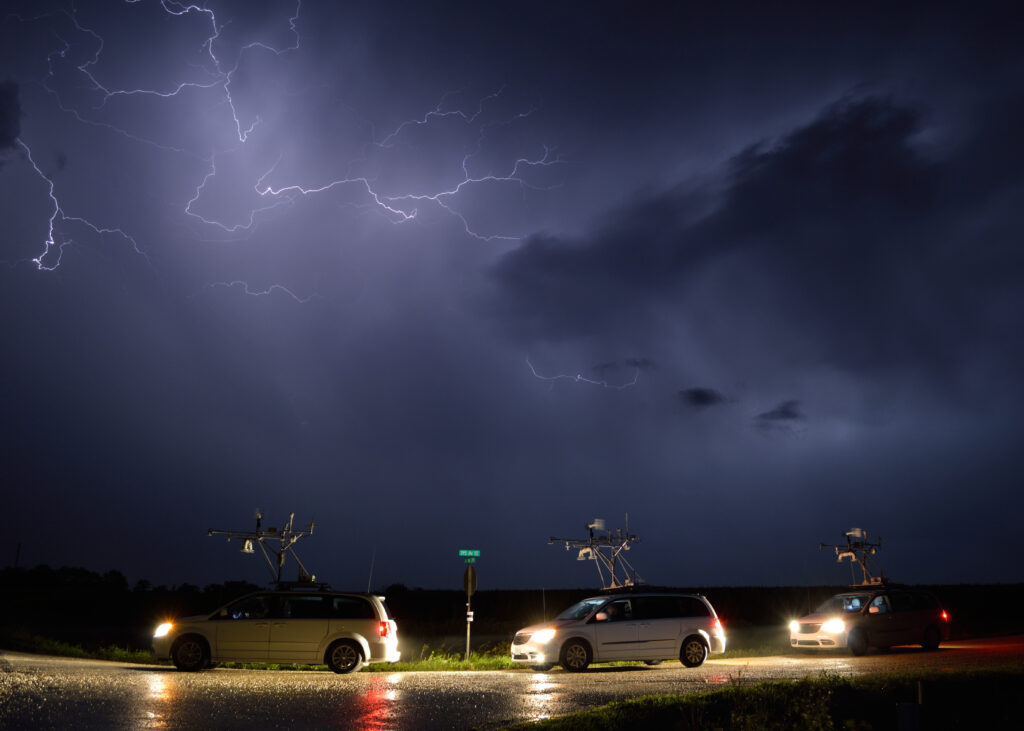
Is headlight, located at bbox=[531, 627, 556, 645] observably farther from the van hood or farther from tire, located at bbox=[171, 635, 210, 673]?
tire, located at bbox=[171, 635, 210, 673]

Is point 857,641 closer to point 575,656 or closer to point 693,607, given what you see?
point 693,607

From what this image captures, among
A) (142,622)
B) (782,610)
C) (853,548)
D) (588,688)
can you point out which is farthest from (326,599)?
(782,610)

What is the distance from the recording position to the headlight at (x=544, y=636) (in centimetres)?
1612

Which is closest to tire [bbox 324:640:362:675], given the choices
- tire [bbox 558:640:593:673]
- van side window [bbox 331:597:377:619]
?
van side window [bbox 331:597:377:619]

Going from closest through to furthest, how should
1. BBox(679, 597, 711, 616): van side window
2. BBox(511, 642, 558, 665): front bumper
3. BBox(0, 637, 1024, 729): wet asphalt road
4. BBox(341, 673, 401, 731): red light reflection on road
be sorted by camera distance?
BBox(341, 673, 401, 731): red light reflection on road, BBox(0, 637, 1024, 729): wet asphalt road, BBox(511, 642, 558, 665): front bumper, BBox(679, 597, 711, 616): van side window

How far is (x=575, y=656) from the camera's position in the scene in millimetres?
16156

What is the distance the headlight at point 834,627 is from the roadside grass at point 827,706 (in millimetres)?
6068

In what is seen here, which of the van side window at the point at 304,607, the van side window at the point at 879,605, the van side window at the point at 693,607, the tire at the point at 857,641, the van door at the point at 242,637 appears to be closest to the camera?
the van door at the point at 242,637

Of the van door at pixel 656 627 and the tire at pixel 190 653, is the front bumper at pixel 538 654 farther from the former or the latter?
the tire at pixel 190 653

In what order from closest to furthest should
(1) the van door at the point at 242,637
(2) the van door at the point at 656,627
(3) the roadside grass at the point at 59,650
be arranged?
(1) the van door at the point at 242,637
(2) the van door at the point at 656,627
(3) the roadside grass at the point at 59,650

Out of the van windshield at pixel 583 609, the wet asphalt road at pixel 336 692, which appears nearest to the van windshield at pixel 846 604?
the wet asphalt road at pixel 336 692

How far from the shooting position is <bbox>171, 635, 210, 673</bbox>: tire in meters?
15.4

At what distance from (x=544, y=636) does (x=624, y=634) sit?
1.60m

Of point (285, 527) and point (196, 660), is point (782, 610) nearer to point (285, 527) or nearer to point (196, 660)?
point (285, 527)
